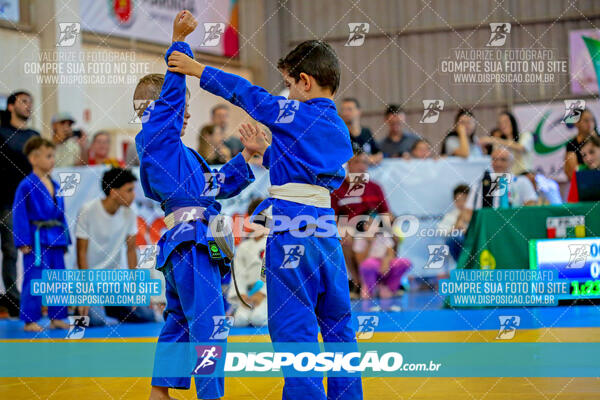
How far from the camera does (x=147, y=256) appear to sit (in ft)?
19.9

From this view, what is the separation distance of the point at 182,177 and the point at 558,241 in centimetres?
342

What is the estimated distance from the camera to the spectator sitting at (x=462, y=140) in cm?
798

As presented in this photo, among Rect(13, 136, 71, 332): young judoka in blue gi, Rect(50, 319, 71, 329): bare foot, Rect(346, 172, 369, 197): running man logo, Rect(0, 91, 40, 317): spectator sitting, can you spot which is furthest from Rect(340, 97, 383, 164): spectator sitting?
Rect(50, 319, 71, 329): bare foot

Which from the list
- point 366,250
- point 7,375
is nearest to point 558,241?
point 366,250

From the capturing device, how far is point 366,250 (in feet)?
24.1

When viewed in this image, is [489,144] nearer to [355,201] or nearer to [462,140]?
[462,140]

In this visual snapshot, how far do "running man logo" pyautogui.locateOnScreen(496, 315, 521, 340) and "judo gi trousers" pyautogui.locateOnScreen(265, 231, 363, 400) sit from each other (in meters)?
2.32

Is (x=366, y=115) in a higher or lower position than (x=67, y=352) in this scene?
higher

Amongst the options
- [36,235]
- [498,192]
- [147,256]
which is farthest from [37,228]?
[498,192]

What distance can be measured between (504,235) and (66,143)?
4.06 meters

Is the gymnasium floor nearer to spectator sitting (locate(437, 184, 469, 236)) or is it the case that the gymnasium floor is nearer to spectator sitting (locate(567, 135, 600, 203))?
spectator sitting (locate(437, 184, 469, 236))

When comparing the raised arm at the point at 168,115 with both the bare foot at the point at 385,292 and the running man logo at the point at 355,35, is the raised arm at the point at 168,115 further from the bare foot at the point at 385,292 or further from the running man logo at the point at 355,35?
the bare foot at the point at 385,292

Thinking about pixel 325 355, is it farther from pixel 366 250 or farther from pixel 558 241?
pixel 366 250

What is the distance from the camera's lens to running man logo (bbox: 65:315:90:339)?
529 centimetres
